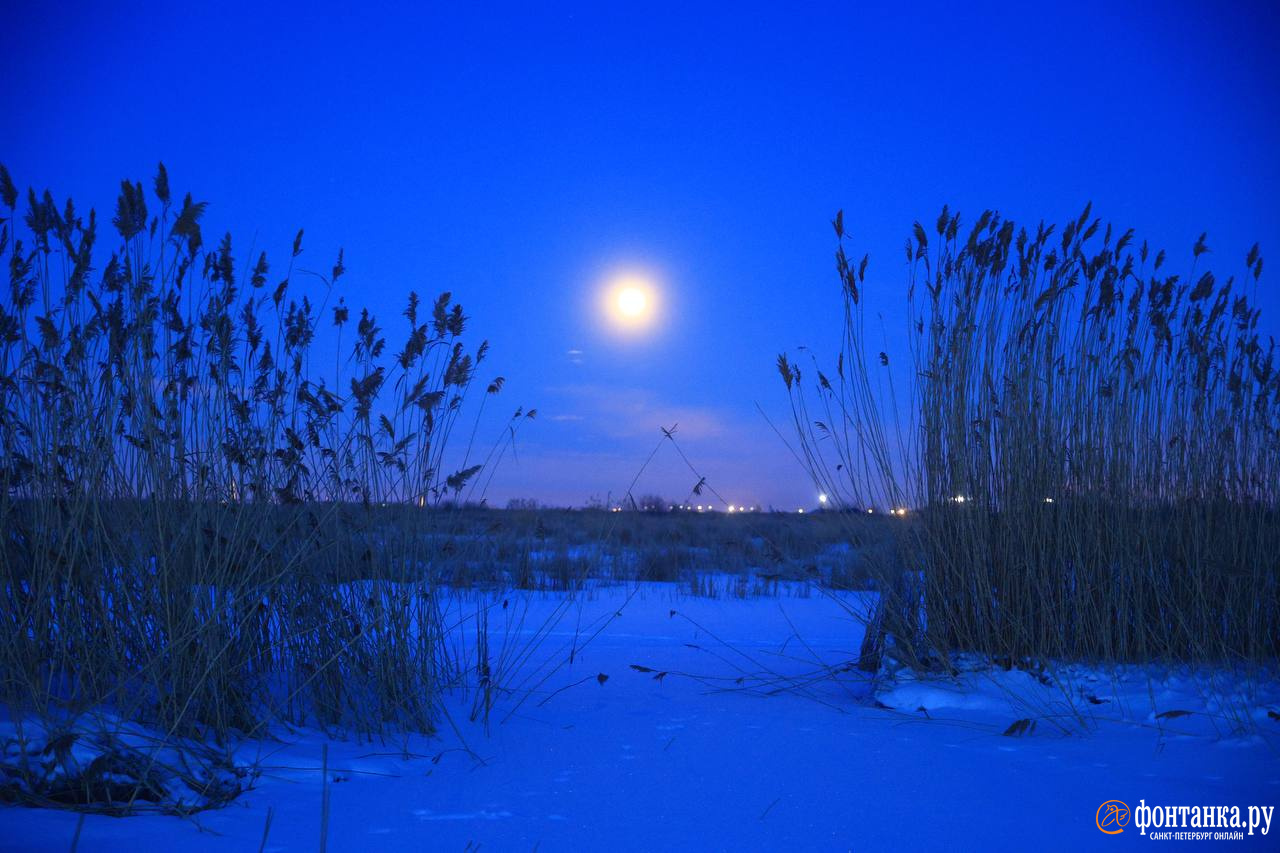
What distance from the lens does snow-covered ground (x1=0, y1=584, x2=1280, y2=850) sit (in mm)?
1897

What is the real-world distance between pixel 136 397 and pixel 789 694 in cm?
275

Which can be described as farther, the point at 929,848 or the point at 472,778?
the point at 472,778

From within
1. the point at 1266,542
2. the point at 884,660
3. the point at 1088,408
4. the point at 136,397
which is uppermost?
the point at 1088,408

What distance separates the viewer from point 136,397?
2496 millimetres

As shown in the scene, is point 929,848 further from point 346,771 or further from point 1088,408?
point 1088,408

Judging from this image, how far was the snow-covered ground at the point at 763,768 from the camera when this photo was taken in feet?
6.23

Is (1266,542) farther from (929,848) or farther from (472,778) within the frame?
(472,778)

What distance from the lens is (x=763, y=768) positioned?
240cm

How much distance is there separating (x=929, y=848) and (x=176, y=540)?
2.28 metres

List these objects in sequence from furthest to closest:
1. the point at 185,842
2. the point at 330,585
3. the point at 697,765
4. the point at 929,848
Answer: the point at 330,585 < the point at 697,765 < the point at 929,848 < the point at 185,842

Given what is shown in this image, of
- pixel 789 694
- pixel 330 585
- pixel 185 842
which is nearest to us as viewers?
pixel 185 842

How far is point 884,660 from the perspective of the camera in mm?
3354

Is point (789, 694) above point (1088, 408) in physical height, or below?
below

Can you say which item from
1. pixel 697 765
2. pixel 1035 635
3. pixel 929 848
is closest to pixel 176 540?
pixel 697 765
